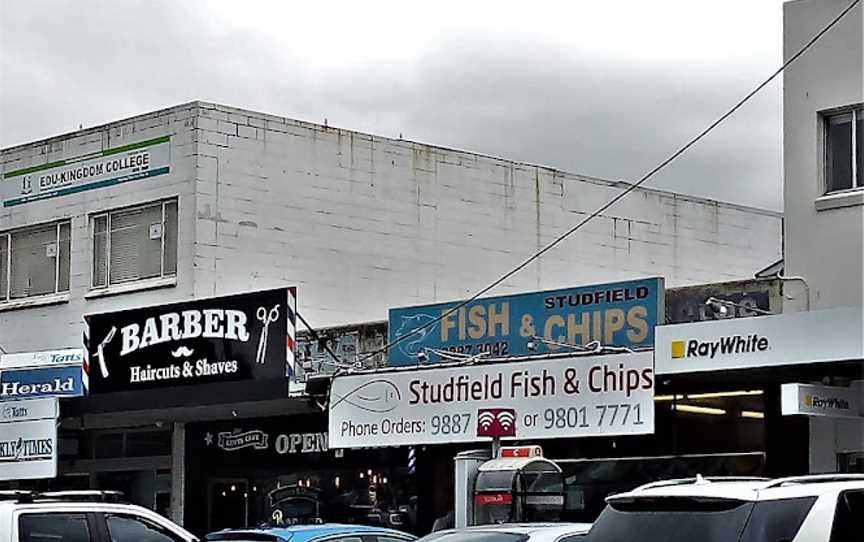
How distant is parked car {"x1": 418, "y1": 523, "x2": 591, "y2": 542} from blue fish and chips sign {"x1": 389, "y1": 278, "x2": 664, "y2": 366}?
553 cm

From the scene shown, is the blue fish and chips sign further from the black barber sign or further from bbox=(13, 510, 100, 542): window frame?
bbox=(13, 510, 100, 542): window frame

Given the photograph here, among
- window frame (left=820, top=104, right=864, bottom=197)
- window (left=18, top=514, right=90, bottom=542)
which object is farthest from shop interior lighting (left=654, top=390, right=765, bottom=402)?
window (left=18, top=514, right=90, bottom=542)

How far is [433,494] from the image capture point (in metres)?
22.7

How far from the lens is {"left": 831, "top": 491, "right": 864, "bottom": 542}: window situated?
9.03 metres

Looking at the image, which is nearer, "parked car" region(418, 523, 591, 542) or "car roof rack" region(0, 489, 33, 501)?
"parked car" region(418, 523, 591, 542)

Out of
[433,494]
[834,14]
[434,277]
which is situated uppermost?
[834,14]

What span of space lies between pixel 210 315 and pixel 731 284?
6.92 meters

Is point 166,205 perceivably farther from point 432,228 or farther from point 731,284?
point 731,284

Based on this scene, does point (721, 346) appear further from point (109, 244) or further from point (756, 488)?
point (109, 244)

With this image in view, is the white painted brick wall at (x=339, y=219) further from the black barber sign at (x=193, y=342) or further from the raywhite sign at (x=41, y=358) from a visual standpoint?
the black barber sign at (x=193, y=342)

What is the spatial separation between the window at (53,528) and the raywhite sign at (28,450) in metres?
8.83

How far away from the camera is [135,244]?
1058 inches

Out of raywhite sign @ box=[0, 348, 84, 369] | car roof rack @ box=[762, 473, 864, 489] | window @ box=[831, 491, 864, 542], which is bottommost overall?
window @ box=[831, 491, 864, 542]

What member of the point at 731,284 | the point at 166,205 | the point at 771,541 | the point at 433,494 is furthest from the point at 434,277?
the point at 771,541
